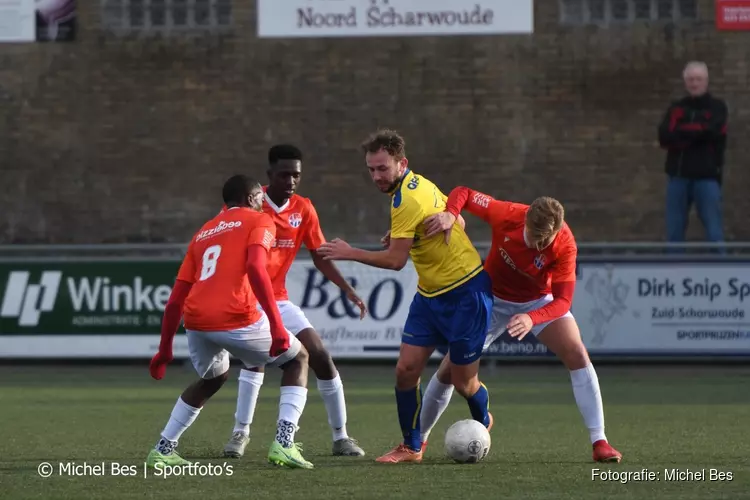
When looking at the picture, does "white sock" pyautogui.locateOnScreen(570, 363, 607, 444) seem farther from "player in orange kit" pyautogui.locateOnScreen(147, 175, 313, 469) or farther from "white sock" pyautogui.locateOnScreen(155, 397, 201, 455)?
"white sock" pyautogui.locateOnScreen(155, 397, 201, 455)

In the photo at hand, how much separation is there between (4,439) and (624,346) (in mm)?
7339

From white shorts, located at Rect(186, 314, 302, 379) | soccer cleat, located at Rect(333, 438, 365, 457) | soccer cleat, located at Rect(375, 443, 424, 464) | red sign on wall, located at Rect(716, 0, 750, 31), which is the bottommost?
soccer cleat, located at Rect(333, 438, 365, 457)

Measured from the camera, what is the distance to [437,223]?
8.25m

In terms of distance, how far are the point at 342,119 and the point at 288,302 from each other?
11.1 metres

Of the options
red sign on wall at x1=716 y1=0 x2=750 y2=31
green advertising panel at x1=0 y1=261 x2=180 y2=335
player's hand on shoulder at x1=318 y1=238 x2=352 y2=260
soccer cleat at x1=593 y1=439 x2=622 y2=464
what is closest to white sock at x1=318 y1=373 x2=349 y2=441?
player's hand on shoulder at x1=318 y1=238 x2=352 y2=260

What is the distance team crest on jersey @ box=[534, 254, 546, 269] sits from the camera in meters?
8.51

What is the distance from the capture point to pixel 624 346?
49.3 feet

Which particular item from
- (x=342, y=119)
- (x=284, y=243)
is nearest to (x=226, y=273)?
(x=284, y=243)

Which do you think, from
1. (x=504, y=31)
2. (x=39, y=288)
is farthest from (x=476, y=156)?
(x=39, y=288)

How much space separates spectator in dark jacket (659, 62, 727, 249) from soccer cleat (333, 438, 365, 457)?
8.33m

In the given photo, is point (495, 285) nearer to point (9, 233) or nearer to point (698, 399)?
point (698, 399)

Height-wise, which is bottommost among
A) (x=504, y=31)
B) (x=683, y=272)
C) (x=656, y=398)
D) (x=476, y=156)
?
(x=656, y=398)

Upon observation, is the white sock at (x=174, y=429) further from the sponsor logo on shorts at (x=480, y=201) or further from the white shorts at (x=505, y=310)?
the sponsor logo on shorts at (x=480, y=201)

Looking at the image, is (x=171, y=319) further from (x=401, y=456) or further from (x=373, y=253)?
(x=401, y=456)
